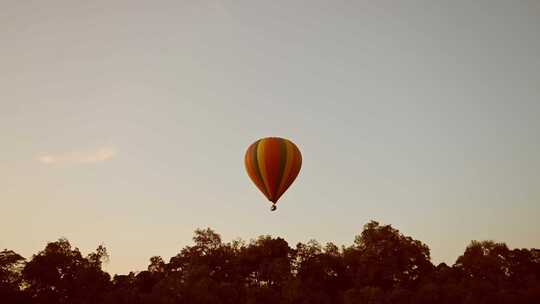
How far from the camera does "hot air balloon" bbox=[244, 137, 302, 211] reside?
39.1 meters

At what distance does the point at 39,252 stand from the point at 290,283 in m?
30.4

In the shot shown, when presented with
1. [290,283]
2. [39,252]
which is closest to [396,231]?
[290,283]

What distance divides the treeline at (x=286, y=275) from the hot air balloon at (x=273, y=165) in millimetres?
18739

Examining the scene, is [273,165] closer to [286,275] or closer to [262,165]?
[262,165]

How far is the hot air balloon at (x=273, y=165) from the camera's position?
39.1 meters

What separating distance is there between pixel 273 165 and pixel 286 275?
2964cm

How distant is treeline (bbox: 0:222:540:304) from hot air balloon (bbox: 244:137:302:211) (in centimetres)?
1874

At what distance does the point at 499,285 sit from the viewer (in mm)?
60969

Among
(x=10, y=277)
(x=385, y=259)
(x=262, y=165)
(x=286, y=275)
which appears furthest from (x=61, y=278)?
(x=385, y=259)

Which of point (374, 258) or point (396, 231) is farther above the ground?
point (396, 231)

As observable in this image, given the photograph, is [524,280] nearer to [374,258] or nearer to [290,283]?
[374,258]

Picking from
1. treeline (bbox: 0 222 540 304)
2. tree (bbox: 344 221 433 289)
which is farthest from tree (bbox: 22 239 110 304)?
tree (bbox: 344 221 433 289)

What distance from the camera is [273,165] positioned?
39281 mm

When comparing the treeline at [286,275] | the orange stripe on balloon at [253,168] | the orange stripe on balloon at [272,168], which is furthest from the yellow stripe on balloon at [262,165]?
the treeline at [286,275]
